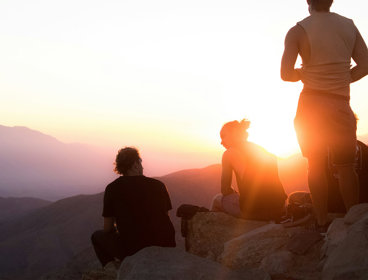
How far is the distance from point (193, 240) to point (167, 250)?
2250 mm

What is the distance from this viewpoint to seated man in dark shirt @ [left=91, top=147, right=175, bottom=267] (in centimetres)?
446

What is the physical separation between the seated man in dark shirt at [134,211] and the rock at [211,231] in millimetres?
1765

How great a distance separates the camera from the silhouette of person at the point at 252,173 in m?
5.69

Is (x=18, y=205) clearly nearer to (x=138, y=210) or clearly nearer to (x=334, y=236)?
(x=138, y=210)

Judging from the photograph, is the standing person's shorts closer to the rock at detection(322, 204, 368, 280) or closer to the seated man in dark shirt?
the rock at detection(322, 204, 368, 280)

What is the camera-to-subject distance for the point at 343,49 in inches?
163

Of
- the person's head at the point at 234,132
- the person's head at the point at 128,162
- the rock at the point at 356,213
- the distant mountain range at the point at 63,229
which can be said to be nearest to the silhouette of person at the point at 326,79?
the rock at the point at 356,213

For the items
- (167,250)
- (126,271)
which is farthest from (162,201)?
(126,271)

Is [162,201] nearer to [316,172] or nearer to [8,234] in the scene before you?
[316,172]

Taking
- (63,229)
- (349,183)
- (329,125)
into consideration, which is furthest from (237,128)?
(63,229)

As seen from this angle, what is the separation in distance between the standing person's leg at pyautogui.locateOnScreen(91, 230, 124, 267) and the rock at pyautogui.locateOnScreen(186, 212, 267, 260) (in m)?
1.86

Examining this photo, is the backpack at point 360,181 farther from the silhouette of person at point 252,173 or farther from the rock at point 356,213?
the rock at point 356,213

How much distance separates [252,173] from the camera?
5.69 meters

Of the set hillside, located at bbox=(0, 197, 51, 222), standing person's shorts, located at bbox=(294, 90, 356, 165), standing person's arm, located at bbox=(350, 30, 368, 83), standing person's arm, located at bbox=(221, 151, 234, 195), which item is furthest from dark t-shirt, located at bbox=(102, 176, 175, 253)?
hillside, located at bbox=(0, 197, 51, 222)
